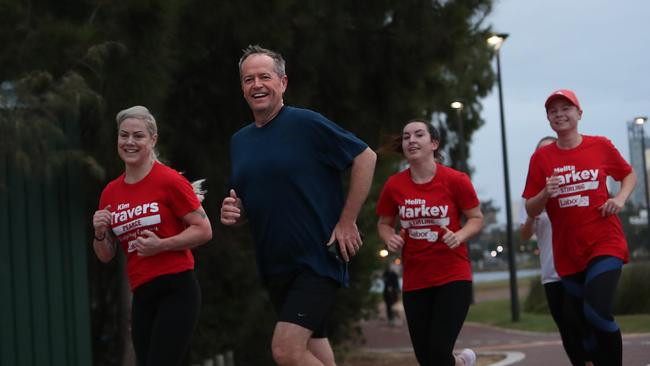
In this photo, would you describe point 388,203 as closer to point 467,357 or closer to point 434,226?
point 434,226

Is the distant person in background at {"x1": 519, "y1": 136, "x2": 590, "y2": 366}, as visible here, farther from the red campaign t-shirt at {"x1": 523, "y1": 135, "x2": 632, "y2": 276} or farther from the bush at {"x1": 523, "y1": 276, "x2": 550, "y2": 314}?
the bush at {"x1": 523, "y1": 276, "x2": 550, "y2": 314}

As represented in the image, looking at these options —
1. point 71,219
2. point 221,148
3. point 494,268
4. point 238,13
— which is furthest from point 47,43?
point 494,268

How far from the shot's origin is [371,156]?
541 cm

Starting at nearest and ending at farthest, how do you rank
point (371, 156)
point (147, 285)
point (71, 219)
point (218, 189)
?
point (371, 156)
point (147, 285)
point (71, 219)
point (218, 189)

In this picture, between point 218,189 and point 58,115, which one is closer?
point 58,115

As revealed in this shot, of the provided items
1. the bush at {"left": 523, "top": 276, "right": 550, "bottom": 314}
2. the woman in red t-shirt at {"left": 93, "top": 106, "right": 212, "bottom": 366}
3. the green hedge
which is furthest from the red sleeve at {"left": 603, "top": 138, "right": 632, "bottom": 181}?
the bush at {"left": 523, "top": 276, "right": 550, "bottom": 314}

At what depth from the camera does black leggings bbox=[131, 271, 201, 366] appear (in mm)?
5871

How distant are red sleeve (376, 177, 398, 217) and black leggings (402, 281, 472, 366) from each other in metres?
0.62

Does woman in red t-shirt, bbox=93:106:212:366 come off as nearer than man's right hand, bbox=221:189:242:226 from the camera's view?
No

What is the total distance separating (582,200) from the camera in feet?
23.2

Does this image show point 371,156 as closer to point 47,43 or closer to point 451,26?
point 47,43

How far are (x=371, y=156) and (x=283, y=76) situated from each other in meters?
0.60

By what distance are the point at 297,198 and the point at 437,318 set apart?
1.88 metres

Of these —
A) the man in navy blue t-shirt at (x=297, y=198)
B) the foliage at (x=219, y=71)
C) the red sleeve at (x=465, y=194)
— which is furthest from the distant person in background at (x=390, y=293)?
the man in navy blue t-shirt at (x=297, y=198)
